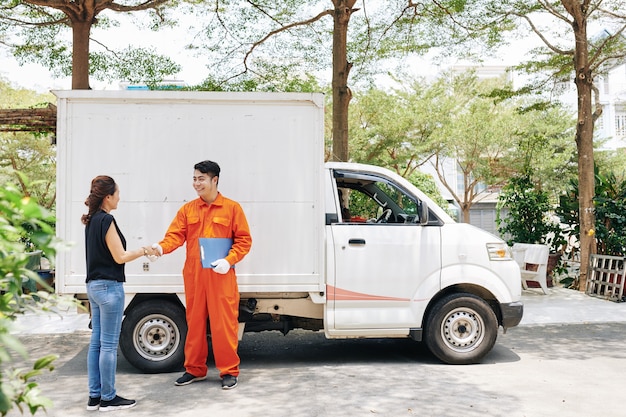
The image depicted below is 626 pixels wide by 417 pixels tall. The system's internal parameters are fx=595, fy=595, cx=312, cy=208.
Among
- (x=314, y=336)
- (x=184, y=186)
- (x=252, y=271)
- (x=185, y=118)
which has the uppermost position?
(x=185, y=118)

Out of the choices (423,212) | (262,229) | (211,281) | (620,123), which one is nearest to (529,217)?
(423,212)

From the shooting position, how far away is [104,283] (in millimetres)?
4941

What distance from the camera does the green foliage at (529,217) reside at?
13.4m

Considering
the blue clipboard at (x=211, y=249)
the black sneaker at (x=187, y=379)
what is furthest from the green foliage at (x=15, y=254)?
the black sneaker at (x=187, y=379)

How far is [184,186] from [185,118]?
0.71m

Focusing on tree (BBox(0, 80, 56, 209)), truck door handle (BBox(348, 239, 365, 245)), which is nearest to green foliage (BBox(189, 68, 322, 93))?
truck door handle (BBox(348, 239, 365, 245))

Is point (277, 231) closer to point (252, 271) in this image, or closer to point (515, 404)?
point (252, 271)

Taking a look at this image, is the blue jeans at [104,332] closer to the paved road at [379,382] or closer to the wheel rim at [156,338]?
the paved road at [379,382]

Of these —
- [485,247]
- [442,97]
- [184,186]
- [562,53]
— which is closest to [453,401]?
[485,247]

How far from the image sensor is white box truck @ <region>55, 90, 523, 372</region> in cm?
610

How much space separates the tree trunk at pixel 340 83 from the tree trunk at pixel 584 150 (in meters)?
4.74

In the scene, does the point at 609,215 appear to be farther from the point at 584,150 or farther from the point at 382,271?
the point at 382,271

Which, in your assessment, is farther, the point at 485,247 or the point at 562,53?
the point at 562,53

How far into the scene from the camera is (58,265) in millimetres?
6023
